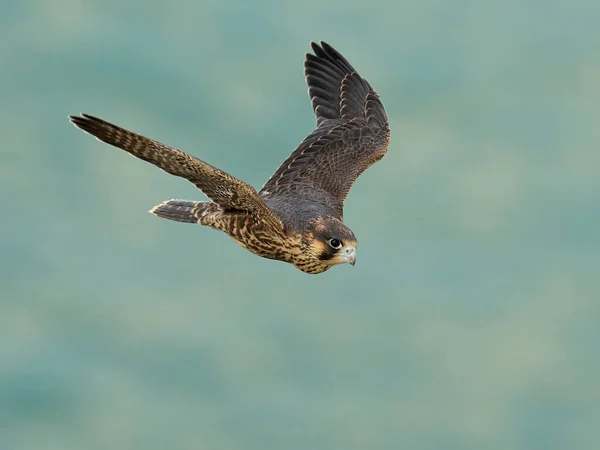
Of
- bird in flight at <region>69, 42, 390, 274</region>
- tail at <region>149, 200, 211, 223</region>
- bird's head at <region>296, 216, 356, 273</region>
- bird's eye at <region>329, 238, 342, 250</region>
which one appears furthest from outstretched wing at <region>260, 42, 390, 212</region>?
bird's eye at <region>329, 238, 342, 250</region>

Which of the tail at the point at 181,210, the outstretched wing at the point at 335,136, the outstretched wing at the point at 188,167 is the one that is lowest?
the outstretched wing at the point at 188,167

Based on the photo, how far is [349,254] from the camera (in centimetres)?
1375

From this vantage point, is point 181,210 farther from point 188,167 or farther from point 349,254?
point 349,254

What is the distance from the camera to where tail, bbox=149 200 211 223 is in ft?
49.7

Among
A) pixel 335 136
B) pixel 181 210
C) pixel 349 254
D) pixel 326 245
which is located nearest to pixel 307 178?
pixel 335 136

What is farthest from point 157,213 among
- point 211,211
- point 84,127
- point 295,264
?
point 84,127

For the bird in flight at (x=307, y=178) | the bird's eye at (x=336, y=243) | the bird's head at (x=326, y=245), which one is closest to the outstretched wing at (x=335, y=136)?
the bird in flight at (x=307, y=178)

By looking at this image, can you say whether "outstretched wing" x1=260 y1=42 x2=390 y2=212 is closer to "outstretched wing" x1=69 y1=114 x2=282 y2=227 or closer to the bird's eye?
"outstretched wing" x1=69 y1=114 x2=282 y2=227

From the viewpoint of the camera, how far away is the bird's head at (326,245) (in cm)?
1379

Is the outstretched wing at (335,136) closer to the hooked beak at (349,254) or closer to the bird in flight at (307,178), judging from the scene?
the bird in flight at (307,178)

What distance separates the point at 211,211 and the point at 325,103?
9.91ft

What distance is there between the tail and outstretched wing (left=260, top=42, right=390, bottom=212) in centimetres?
78

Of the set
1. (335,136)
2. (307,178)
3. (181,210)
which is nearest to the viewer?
(181,210)

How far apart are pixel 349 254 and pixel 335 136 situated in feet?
10.3
